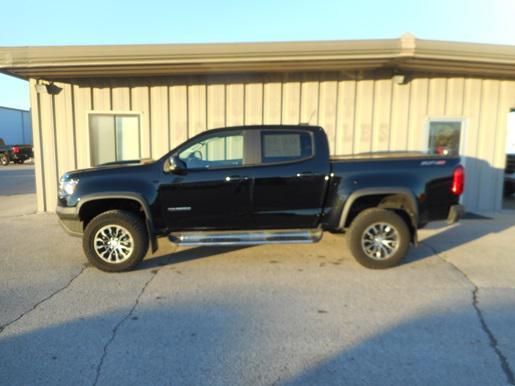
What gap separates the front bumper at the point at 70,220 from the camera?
4.86 metres

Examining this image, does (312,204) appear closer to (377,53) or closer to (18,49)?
(377,53)

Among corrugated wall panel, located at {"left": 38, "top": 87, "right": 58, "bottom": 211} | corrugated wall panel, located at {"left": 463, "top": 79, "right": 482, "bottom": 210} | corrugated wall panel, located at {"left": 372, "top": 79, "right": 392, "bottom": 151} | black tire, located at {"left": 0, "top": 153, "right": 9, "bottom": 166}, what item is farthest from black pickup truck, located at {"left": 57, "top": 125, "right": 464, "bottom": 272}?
black tire, located at {"left": 0, "top": 153, "right": 9, "bottom": 166}

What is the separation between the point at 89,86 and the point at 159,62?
242 cm

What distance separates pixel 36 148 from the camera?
8.66m

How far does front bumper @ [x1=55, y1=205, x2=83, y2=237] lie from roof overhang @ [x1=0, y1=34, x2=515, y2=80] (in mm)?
3571

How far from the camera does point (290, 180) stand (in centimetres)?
499

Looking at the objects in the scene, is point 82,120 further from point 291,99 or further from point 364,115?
point 364,115

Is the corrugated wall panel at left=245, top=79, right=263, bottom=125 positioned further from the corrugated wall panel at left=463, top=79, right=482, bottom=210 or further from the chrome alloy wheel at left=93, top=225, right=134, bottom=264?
the corrugated wall panel at left=463, top=79, right=482, bottom=210

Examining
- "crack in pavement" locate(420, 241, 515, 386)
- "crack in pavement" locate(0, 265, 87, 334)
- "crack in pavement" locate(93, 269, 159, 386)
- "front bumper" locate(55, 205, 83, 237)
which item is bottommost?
"crack in pavement" locate(0, 265, 87, 334)

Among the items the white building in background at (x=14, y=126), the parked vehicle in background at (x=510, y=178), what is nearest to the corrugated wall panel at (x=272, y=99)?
the parked vehicle in background at (x=510, y=178)

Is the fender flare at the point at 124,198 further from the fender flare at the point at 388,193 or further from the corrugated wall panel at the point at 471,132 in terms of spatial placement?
the corrugated wall panel at the point at 471,132

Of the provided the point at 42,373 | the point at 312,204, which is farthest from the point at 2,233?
the point at 312,204

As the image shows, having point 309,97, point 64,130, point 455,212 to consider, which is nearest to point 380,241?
point 455,212

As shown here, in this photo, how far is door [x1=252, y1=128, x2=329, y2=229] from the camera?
498cm
